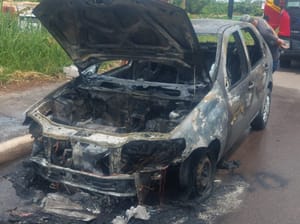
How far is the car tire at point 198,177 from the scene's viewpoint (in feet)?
15.2

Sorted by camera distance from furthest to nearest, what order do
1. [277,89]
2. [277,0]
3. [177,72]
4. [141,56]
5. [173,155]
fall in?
[277,0], [277,89], [177,72], [141,56], [173,155]

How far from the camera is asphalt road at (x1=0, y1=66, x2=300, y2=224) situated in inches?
180

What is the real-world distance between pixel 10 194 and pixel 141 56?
2.03m

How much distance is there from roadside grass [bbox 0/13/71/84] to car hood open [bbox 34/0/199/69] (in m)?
3.87

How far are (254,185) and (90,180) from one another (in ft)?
6.53

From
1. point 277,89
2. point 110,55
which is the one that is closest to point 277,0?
point 277,89

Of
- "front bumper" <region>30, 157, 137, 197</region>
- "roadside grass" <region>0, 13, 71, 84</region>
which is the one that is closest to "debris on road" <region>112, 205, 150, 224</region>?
"front bumper" <region>30, 157, 137, 197</region>

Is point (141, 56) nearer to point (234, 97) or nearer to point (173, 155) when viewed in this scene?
point (234, 97)

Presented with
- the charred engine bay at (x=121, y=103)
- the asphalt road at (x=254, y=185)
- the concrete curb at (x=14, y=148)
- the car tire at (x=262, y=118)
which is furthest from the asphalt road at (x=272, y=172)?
the concrete curb at (x=14, y=148)

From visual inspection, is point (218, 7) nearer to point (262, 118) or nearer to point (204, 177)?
point (262, 118)

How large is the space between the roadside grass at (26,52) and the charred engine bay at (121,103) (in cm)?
386

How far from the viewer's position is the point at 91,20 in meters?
5.14

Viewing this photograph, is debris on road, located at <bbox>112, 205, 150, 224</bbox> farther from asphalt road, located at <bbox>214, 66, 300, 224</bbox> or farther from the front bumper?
asphalt road, located at <bbox>214, 66, 300, 224</bbox>

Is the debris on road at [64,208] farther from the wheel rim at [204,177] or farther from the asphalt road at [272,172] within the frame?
the asphalt road at [272,172]
